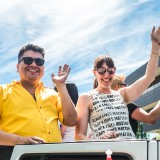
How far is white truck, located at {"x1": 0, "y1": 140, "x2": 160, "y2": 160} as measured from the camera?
2096mm

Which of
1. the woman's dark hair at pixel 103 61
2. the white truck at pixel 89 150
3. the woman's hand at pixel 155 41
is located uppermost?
the woman's hand at pixel 155 41

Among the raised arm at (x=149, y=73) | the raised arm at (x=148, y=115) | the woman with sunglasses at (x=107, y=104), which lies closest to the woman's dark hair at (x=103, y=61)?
the woman with sunglasses at (x=107, y=104)

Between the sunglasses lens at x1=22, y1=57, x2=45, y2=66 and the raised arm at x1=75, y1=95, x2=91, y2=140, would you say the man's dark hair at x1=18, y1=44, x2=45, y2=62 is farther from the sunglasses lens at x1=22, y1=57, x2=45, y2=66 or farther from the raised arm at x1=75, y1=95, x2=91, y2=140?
the raised arm at x1=75, y1=95, x2=91, y2=140

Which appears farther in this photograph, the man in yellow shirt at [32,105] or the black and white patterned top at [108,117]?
the black and white patterned top at [108,117]

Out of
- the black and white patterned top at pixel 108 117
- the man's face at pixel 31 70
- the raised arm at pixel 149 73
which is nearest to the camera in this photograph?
the black and white patterned top at pixel 108 117

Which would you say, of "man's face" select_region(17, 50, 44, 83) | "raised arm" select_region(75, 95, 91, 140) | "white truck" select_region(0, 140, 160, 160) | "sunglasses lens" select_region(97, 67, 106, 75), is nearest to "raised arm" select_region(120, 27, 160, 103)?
"sunglasses lens" select_region(97, 67, 106, 75)

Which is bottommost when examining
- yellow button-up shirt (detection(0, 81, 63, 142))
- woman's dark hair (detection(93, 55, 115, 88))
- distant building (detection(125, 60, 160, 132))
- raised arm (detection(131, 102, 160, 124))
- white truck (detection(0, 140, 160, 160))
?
white truck (detection(0, 140, 160, 160))

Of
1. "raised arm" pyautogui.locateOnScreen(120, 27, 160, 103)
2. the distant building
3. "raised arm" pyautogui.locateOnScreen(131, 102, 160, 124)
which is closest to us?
"raised arm" pyautogui.locateOnScreen(120, 27, 160, 103)

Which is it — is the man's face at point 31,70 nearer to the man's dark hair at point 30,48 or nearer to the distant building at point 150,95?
the man's dark hair at point 30,48

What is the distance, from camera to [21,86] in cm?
320

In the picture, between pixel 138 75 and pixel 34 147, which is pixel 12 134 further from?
pixel 138 75

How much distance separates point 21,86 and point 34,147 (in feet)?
2.85

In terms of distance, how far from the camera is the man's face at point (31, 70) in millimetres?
3315

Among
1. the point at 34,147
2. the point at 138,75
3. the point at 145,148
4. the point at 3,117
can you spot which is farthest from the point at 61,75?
the point at 138,75
